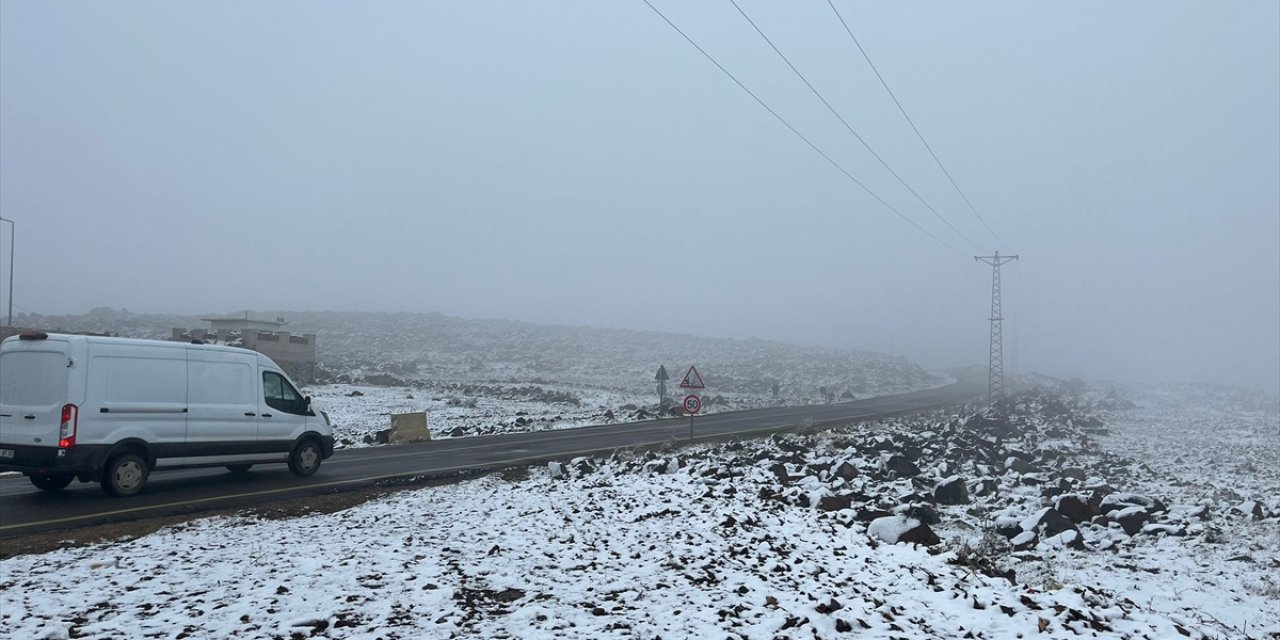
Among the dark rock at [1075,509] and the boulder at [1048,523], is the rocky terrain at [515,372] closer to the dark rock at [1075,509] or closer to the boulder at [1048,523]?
the boulder at [1048,523]

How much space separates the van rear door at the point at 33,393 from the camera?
11414mm

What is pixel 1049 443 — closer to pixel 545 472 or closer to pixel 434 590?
pixel 545 472

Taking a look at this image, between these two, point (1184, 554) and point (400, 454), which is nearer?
point (1184, 554)

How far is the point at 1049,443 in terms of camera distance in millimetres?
27625

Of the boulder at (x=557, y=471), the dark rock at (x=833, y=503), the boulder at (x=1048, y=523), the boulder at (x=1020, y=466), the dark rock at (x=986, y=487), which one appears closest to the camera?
the dark rock at (x=833, y=503)

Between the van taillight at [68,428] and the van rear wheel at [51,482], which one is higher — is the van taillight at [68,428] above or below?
A: above

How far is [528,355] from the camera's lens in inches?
3898

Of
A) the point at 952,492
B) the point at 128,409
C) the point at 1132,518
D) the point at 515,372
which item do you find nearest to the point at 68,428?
the point at 128,409

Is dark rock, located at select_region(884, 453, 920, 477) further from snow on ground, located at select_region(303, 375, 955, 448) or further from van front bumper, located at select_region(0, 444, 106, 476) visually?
van front bumper, located at select_region(0, 444, 106, 476)

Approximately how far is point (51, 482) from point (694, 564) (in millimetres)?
11109

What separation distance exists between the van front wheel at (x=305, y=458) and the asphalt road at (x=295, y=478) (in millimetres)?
195

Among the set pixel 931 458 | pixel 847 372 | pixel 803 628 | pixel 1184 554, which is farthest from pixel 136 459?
pixel 847 372

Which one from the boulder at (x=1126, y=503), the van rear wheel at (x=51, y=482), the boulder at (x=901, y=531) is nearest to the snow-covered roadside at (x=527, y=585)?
the boulder at (x=901, y=531)

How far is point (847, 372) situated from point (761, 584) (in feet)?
290
